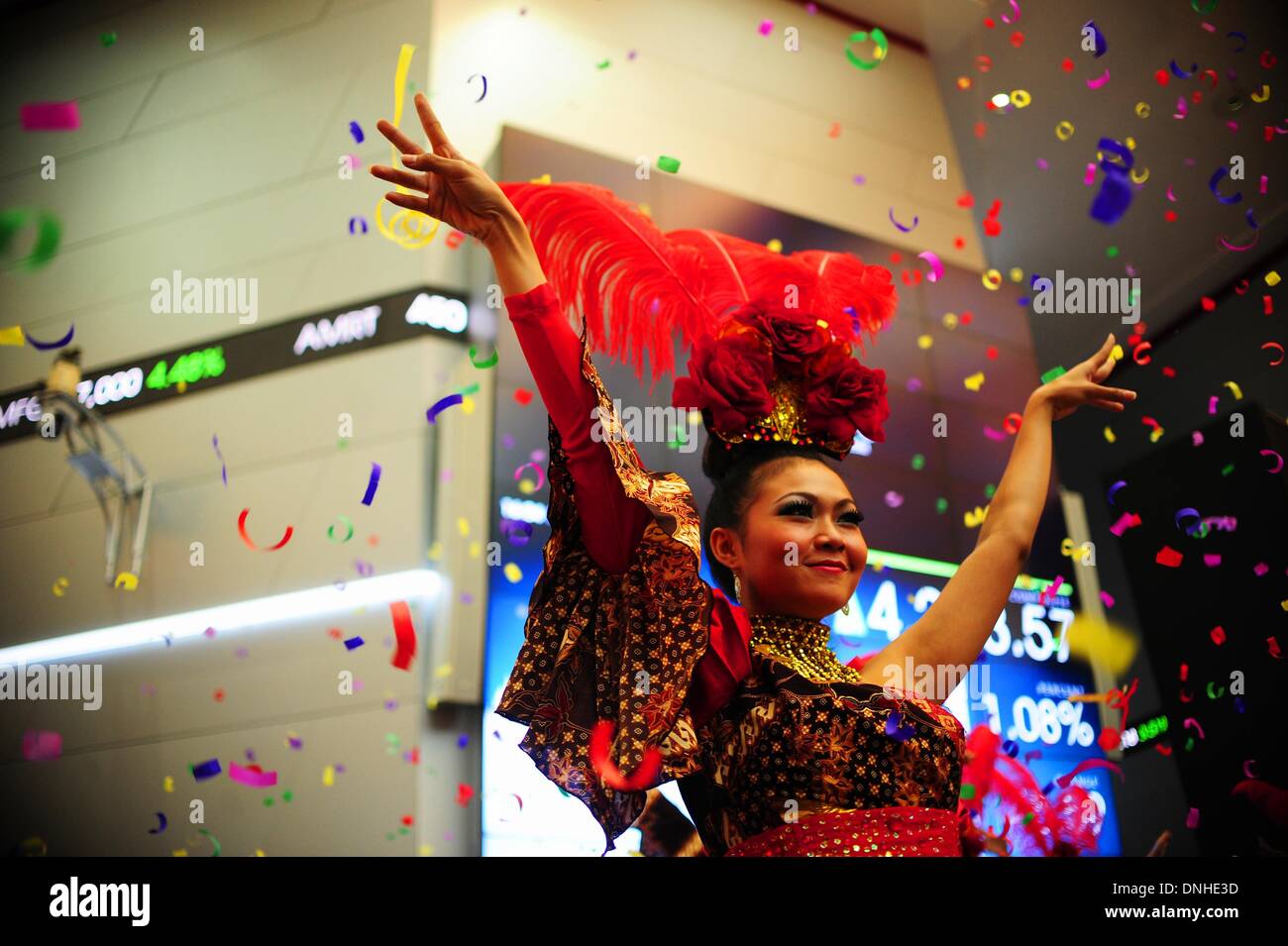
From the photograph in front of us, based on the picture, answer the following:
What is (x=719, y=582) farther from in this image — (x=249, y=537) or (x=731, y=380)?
Answer: (x=249, y=537)

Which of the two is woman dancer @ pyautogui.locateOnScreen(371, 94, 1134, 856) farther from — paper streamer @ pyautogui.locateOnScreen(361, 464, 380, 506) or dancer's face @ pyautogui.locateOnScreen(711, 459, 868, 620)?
paper streamer @ pyautogui.locateOnScreen(361, 464, 380, 506)

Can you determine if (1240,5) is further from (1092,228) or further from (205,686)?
(205,686)

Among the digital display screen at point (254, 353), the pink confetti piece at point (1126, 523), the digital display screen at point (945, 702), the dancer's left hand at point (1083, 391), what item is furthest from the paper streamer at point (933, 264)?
the dancer's left hand at point (1083, 391)

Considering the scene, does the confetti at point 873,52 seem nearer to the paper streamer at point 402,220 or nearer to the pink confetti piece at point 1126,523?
the paper streamer at point 402,220

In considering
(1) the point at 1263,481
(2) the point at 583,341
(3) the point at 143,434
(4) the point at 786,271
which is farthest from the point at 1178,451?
(3) the point at 143,434

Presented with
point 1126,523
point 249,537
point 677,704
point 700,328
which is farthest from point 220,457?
point 1126,523

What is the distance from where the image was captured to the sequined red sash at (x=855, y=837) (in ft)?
4.90

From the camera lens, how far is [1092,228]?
13.0ft

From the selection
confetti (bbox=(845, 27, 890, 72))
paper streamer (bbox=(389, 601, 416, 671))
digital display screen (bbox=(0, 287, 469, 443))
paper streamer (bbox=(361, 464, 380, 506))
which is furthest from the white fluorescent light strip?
confetti (bbox=(845, 27, 890, 72))

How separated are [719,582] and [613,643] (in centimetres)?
39

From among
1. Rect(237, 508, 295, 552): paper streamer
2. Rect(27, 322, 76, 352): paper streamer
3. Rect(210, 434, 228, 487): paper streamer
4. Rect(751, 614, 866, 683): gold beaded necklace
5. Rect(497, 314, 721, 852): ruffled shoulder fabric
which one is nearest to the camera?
Rect(497, 314, 721, 852): ruffled shoulder fabric

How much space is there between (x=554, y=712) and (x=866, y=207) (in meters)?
2.79

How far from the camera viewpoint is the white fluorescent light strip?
3.04 metres

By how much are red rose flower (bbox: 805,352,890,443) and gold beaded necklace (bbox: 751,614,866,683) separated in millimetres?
300
